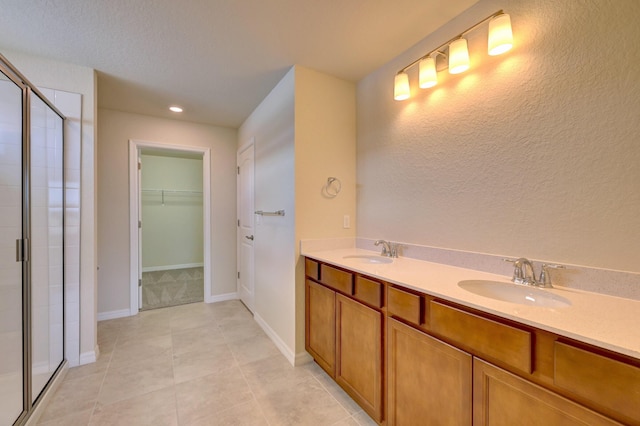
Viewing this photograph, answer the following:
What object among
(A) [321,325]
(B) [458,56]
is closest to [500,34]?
(B) [458,56]

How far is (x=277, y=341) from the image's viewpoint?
8.16 feet

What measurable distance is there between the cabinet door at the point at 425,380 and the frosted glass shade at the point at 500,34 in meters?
1.46

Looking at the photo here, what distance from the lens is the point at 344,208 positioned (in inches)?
95.1

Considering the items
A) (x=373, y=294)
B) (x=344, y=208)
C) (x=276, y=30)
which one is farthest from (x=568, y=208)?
(x=276, y=30)

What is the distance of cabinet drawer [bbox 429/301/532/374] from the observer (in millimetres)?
890

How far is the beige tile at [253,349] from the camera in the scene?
7.52 feet

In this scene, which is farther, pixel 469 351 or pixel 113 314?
pixel 113 314

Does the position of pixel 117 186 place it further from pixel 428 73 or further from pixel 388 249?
Answer: pixel 428 73

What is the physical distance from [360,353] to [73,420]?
178cm

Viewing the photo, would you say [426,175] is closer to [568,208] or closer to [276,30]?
[568,208]

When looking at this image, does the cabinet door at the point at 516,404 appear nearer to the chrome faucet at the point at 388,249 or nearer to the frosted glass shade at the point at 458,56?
the chrome faucet at the point at 388,249

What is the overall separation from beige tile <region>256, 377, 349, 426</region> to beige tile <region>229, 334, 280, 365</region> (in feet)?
1.65

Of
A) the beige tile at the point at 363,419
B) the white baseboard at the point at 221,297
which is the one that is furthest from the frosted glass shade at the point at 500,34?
the white baseboard at the point at 221,297

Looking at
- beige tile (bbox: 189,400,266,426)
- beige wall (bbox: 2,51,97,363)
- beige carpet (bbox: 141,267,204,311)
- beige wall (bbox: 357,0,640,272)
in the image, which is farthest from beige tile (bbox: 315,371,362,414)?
beige carpet (bbox: 141,267,204,311)
